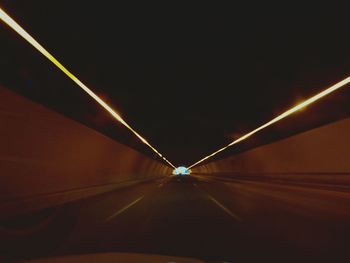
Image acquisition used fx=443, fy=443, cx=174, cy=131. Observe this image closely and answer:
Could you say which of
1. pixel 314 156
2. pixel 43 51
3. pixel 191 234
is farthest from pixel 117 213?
pixel 314 156

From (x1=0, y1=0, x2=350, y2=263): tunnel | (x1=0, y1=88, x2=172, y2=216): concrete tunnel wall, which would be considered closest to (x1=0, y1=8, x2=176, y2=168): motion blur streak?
(x1=0, y1=0, x2=350, y2=263): tunnel

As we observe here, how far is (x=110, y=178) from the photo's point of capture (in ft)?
112

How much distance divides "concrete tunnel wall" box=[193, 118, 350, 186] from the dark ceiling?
140 cm

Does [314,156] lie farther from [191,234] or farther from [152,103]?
[191,234]

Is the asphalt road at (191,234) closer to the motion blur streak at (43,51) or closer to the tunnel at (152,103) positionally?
the tunnel at (152,103)

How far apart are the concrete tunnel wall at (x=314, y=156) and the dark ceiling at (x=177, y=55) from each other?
4.58 ft

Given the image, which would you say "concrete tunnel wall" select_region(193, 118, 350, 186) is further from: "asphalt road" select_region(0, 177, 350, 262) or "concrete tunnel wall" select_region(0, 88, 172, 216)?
"concrete tunnel wall" select_region(0, 88, 172, 216)

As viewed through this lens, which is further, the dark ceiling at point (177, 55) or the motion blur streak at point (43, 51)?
the dark ceiling at point (177, 55)

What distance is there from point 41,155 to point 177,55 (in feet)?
23.1

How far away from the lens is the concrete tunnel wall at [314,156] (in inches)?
837

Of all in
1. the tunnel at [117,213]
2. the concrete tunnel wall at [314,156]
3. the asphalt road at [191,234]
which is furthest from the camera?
the concrete tunnel wall at [314,156]

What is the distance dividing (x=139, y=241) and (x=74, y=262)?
4.13 meters

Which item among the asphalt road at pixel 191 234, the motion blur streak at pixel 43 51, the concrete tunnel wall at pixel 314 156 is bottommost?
the asphalt road at pixel 191 234

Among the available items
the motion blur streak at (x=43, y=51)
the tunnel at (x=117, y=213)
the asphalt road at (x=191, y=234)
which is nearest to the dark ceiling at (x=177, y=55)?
the motion blur streak at (x=43, y=51)
